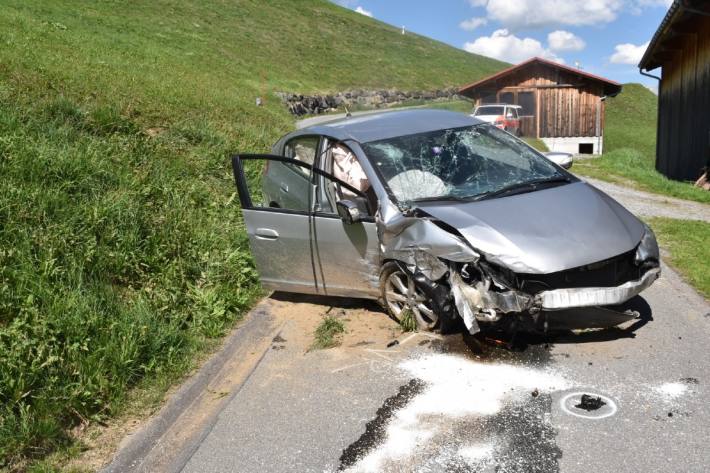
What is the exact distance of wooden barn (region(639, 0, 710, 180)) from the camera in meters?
15.0

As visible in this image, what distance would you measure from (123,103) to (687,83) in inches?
576

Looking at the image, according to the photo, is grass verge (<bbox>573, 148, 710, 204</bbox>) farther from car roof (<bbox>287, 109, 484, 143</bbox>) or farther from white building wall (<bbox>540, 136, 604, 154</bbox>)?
white building wall (<bbox>540, 136, 604, 154</bbox>)

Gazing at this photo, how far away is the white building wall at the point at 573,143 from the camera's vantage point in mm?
33438

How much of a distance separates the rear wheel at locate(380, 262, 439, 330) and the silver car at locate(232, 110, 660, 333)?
1 cm

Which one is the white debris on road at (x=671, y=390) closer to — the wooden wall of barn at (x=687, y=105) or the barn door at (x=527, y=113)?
the wooden wall of barn at (x=687, y=105)

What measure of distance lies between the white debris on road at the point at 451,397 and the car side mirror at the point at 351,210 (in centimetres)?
120

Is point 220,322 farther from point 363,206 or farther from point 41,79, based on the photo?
point 41,79

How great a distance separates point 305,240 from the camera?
557cm

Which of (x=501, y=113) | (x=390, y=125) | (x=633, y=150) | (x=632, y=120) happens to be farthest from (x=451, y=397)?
(x=632, y=120)

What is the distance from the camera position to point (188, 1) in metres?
55.2

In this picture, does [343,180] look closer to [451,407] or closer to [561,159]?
[561,159]

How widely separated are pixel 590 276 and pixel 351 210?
6.02ft

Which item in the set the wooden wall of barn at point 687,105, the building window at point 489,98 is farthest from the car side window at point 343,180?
the building window at point 489,98

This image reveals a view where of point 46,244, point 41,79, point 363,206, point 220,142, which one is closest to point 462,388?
point 363,206
